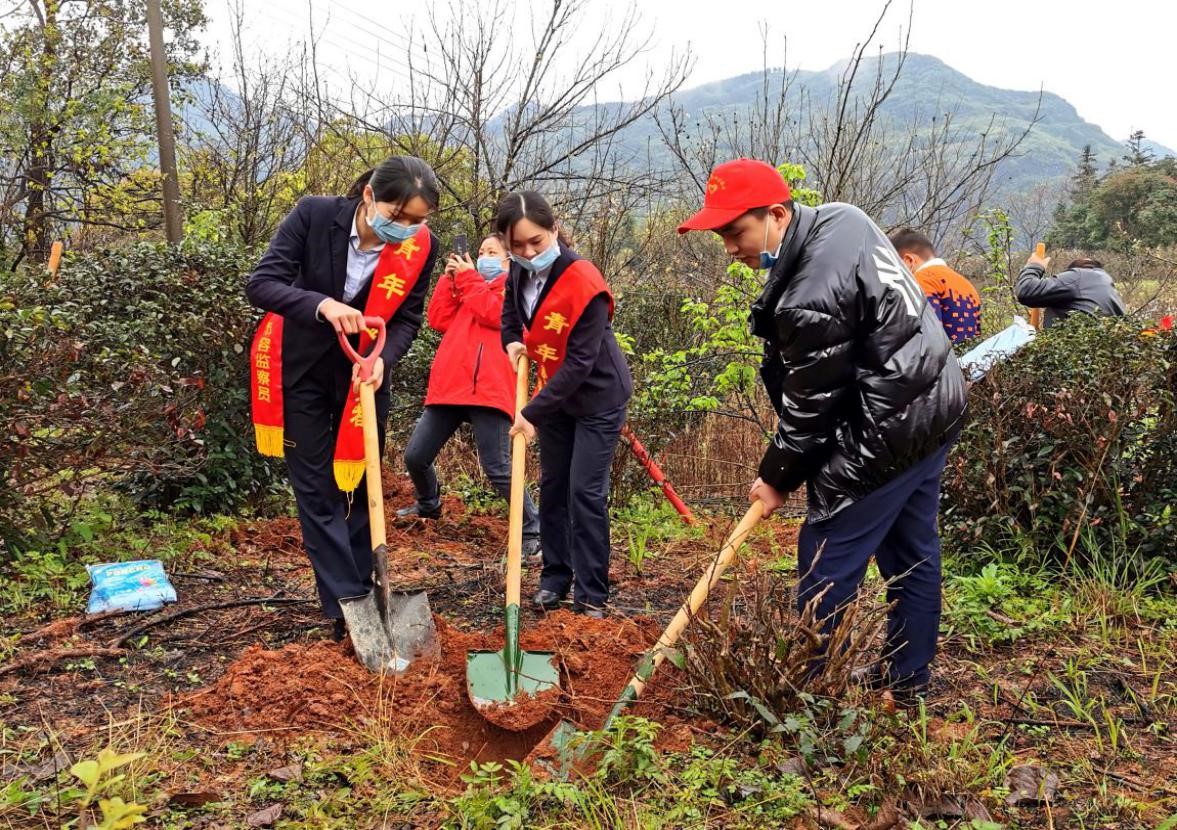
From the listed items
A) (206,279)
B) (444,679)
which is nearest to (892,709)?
(444,679)

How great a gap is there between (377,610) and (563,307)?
1.45 metres

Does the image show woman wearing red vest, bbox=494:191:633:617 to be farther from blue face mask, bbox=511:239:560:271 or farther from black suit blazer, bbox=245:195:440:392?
black suit blazer, bbox=245:195:440:392

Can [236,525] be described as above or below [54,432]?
below

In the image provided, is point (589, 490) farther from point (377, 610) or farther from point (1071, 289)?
point (1071, 289)

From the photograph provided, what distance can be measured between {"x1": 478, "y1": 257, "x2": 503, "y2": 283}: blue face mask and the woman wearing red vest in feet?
4.07

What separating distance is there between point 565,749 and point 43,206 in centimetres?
1361

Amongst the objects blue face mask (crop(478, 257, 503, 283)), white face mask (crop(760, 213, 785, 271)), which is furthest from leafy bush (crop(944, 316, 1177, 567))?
blue face mask (crop(478, 257, 503, 283))

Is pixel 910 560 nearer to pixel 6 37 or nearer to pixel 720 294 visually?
pixel 720 294

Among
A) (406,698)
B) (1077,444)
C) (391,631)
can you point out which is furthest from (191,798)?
(1077,444)

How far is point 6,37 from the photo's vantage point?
12.9 m

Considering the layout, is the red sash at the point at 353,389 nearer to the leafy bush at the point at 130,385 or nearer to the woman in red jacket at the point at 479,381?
the leafy bush at the point at 130,385

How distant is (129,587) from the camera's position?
401 cm

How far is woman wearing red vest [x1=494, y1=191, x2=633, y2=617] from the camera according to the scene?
12.5 feet

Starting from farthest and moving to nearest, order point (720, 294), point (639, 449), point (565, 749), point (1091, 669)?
point (720, 294) → point (639, 449) → point (1091, 669) → point (565, 749)
